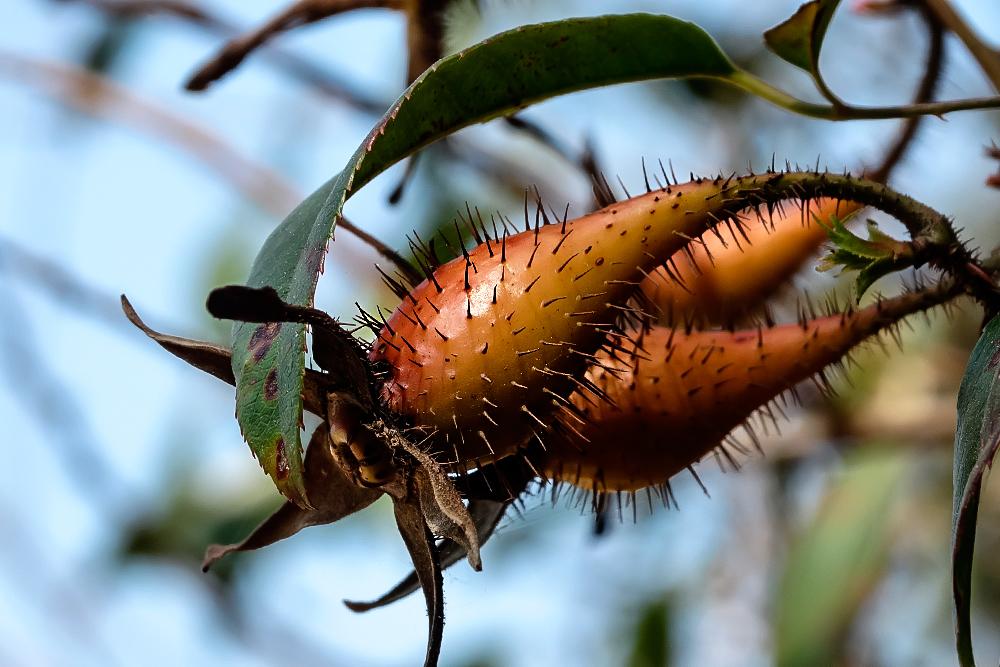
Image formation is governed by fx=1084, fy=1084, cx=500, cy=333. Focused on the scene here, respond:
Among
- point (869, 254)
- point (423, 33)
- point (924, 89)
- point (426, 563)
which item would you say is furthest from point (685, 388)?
point (924, 89)

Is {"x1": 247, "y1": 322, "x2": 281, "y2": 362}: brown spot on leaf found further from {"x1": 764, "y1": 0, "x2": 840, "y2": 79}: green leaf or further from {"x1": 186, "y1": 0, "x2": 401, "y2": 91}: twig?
{"x1": 186, "y1": 0, "x2": 401, "y2": 91}: twig

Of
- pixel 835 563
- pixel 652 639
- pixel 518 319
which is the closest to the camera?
pixel 518 319

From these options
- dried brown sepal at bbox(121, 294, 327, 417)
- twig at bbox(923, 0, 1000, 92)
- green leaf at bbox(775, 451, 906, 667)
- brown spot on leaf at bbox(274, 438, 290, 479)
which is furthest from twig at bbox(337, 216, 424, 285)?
green leaf at bbox(775, 451, 906, 667)

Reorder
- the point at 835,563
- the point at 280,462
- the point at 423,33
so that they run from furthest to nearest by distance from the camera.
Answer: the point at 835,563, the point at 423,33, the point at 280,462

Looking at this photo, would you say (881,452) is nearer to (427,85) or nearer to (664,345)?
(664,345)

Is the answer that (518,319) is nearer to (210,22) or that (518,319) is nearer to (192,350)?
(192,350)
